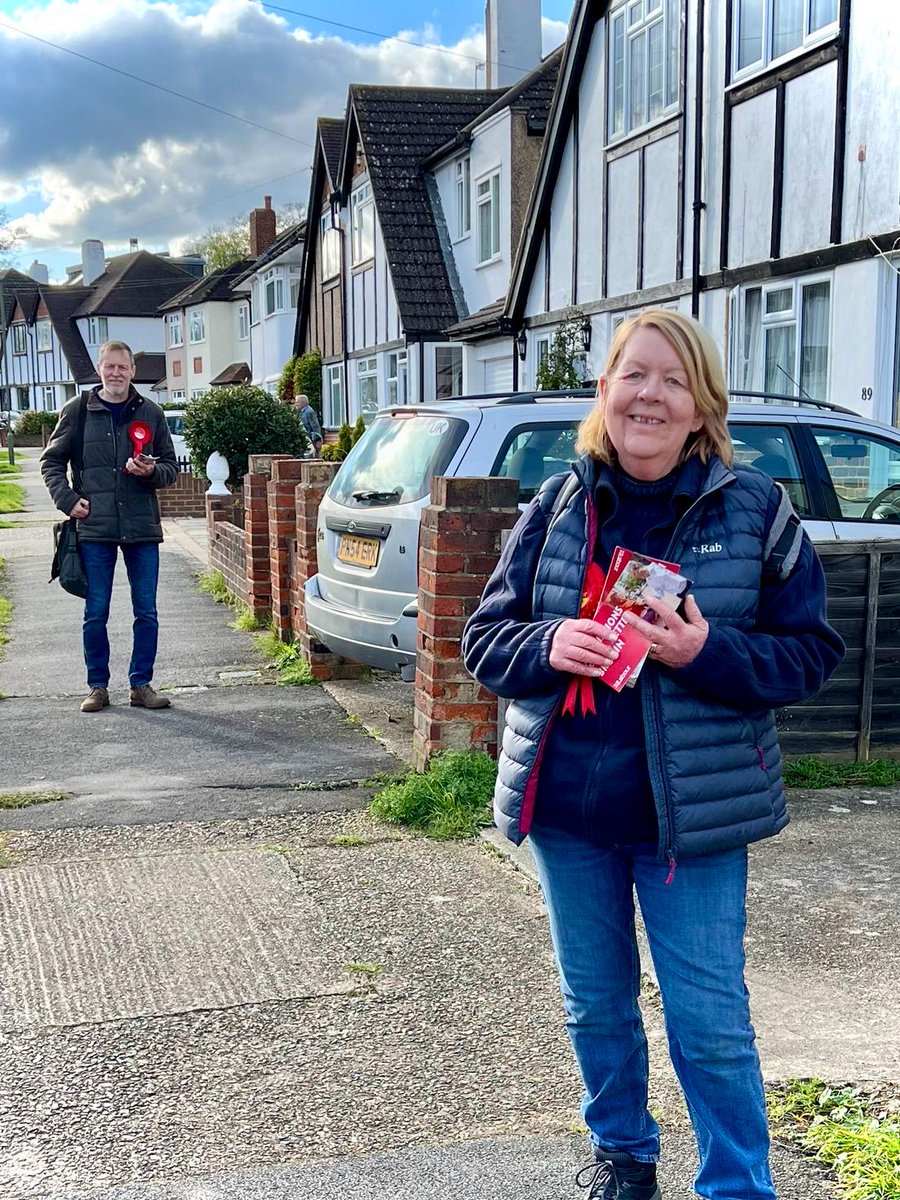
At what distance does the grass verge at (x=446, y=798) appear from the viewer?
18.1ft

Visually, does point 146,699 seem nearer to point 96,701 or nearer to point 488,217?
point 96,701

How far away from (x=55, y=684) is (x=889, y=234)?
7439 mm

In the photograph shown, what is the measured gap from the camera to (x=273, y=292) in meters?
43.8

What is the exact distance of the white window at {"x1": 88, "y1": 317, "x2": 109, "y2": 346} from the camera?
80.0 meters

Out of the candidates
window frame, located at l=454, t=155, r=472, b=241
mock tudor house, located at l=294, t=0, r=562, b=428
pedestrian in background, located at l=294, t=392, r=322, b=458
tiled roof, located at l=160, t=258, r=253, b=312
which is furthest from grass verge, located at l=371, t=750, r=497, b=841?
tiled roof, located at l=160, t=258, r=253, b=312

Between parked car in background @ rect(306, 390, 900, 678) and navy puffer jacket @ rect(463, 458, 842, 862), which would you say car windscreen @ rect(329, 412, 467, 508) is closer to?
parked car in background @ rect(306, 390, 900, 678)

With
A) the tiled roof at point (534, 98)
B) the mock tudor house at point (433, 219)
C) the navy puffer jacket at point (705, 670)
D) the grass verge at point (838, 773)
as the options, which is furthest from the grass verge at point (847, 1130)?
the tiled roof at point (534, 98)

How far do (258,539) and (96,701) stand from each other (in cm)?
316

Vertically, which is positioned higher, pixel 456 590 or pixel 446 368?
pixel 446 368

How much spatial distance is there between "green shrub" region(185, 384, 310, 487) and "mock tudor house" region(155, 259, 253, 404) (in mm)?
35198

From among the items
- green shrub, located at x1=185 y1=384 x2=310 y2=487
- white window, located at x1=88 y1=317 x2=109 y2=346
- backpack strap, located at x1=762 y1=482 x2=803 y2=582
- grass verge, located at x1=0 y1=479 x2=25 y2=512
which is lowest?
grass verge, located at x1=0 y1=479 x2=25 y2=512

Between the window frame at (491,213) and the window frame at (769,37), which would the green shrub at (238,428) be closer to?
the window frame at (491,213)

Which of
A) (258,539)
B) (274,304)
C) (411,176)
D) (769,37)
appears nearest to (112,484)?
(258,539)

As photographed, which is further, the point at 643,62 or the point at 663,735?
the point at 643,62
